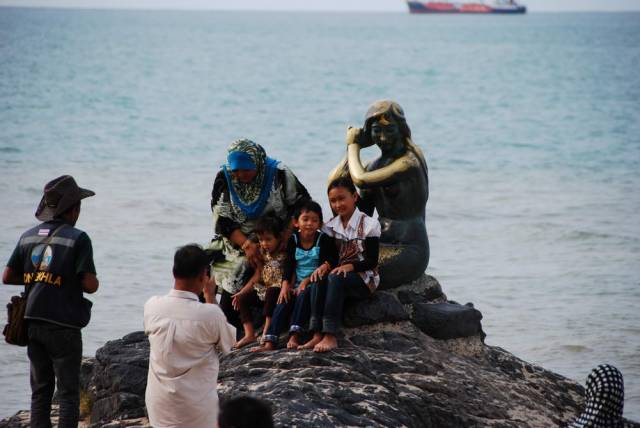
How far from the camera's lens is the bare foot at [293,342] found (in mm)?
7301

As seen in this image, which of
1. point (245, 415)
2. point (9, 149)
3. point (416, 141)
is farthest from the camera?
point (416, 141)

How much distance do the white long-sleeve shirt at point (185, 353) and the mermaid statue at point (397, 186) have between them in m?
2.31

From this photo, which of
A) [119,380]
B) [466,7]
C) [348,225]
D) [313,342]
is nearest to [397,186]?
[348,225]

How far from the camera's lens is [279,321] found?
24.3ft

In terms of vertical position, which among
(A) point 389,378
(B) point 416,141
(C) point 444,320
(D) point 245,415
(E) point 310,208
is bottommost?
(A) point 389,378

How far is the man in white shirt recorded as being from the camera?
578 centimetres

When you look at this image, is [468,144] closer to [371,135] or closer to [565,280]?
[565,280]

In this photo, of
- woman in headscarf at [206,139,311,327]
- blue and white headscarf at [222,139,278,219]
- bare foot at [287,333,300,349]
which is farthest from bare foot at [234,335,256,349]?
blue and white headscarf at [222,139,278,219]

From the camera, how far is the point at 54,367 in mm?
6727

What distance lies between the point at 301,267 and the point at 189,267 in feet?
5.98

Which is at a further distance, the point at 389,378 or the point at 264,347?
the point at 264,347

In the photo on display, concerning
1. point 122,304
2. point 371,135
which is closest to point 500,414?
point 371,135

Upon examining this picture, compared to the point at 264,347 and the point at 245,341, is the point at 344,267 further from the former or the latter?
the point at 245,341

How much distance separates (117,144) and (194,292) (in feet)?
73.0
